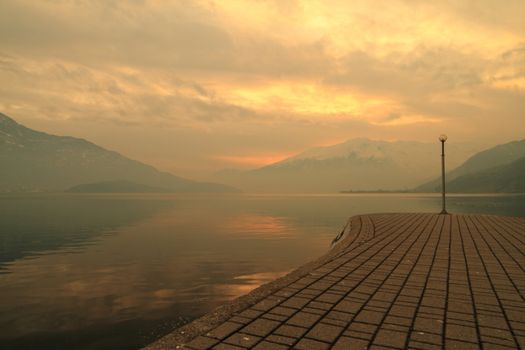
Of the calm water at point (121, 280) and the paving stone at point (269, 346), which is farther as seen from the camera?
the calm water at point (121, 280)

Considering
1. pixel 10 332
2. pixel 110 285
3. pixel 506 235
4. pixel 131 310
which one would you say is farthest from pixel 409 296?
pixel 506 235

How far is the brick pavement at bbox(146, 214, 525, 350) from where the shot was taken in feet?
14.7

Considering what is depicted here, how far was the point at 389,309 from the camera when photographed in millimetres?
5727

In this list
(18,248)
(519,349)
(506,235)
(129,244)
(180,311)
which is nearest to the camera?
(519,349)

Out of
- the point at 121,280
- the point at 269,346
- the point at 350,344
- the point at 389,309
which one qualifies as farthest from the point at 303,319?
the point at 121,280

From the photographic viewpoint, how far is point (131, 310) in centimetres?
957

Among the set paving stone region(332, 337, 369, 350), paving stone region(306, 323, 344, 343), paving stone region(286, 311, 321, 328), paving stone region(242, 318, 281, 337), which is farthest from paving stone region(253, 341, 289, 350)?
paving stone region(286, 311, 321, 328)

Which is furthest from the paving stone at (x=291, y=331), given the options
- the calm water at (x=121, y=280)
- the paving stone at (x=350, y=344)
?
the calm water at (x=121, y=280)

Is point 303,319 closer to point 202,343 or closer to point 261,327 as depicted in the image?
point 261,327

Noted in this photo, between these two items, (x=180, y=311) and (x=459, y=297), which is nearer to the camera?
(x=459, y=297)

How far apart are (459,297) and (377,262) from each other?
10.7 feet

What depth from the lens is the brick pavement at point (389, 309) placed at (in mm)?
4477

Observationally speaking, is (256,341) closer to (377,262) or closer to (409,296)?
(409,296)

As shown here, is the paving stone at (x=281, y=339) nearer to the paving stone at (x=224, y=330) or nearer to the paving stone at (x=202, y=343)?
the paving stone at (x=224, y=330)
